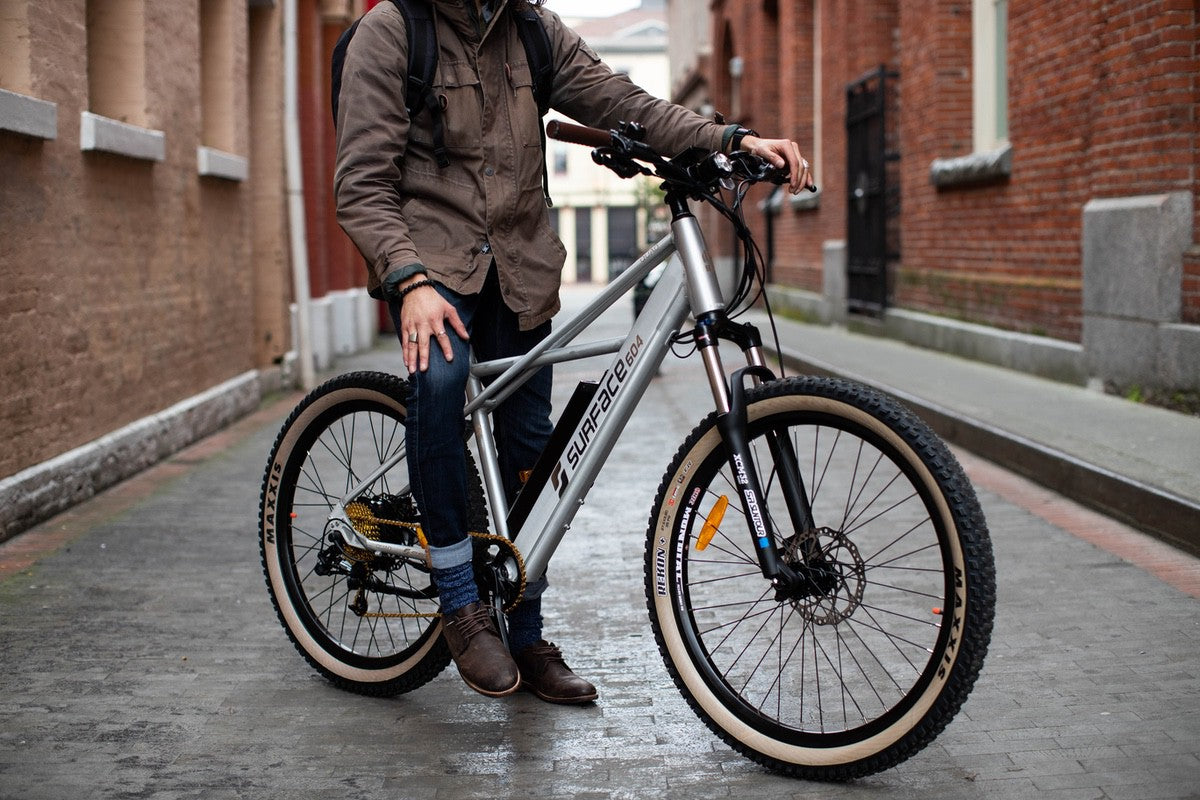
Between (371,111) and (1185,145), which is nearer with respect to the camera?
(371,111)

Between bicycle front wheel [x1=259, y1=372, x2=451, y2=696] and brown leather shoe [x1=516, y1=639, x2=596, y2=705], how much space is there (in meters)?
0.22

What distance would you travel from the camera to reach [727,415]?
3326mm

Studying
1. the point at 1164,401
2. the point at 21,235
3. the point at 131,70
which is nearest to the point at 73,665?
the point at 21,235

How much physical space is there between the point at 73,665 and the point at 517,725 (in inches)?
57.3

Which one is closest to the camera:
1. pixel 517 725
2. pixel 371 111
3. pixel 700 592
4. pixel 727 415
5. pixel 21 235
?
pixel 727 415

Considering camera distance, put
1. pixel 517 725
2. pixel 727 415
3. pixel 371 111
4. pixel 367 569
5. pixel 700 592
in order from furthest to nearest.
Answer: pixel 700 592, pixel 367 569, pixel 517 725, pixel 371 111, pixel 727 415

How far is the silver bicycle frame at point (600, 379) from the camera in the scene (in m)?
3.42

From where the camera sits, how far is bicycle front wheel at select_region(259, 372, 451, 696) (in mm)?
4062

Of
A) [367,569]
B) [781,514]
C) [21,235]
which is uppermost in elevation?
[21,235]

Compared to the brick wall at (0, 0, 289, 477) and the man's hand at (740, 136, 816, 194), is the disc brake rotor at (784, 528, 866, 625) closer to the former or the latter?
the man's hand at (740, 136, 816, 194)

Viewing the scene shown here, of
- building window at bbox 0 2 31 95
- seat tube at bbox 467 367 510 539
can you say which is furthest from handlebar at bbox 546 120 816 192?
building window at bbox 0 2 31 95

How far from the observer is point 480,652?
3.72m

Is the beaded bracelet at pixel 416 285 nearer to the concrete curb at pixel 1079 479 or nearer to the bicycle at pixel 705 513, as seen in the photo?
the bicycle at pixel 705 513

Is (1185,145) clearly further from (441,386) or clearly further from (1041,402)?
(441,386)
